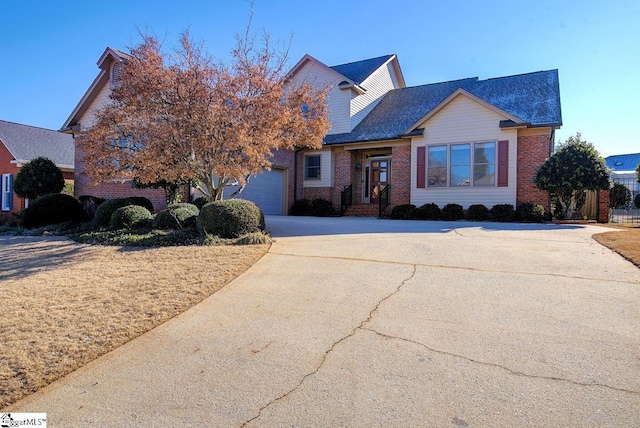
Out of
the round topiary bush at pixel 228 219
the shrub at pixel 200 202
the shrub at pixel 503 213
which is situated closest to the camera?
the round topiary bush at pixel 228 219

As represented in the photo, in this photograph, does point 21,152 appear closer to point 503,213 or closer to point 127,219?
point 127,219

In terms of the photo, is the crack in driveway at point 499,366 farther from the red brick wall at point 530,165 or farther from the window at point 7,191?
the window at point 7,191

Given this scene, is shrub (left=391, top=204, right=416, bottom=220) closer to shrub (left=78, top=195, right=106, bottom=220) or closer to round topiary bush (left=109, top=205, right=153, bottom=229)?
round topiary bush (left=109, top=205, right=153, bottom=229)

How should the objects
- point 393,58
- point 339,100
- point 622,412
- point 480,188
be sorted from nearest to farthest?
1. point 622,412
2. point 480,188
3. point 339,100
4. point 393,58

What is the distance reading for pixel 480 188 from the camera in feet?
51.3

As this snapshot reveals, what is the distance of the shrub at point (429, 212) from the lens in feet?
51.5

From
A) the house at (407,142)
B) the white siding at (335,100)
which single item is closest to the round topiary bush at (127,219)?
the house at (407,142)

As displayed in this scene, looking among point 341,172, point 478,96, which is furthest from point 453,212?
point 341,172

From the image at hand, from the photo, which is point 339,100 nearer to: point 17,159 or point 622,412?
point 17,159

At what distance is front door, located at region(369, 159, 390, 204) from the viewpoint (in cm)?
1950

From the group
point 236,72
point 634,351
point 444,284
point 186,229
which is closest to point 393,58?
point 236,72

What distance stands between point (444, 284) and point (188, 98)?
6.59m

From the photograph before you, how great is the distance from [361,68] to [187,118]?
1546cm

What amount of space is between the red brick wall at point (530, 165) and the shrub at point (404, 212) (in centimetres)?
396
